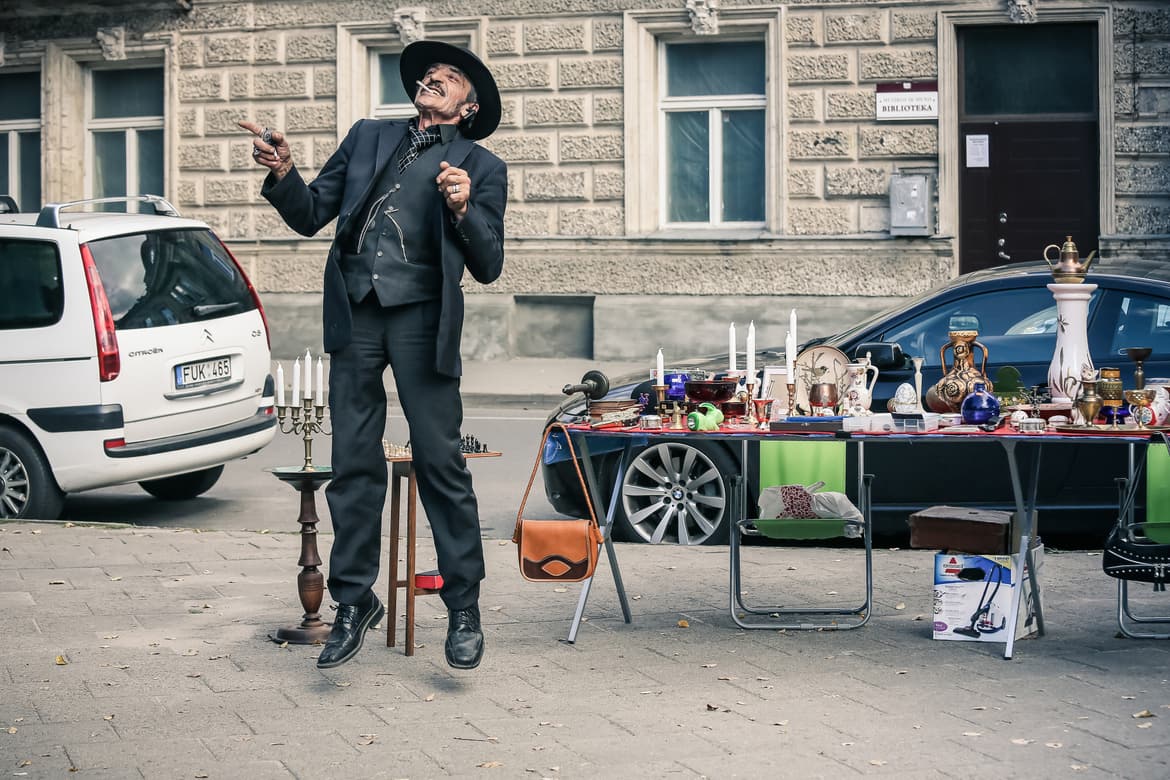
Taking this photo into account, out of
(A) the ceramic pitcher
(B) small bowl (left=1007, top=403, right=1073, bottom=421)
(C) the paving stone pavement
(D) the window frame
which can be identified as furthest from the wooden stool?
(D) the window frame

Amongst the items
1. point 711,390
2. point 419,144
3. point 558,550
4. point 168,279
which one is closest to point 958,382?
point 711,390

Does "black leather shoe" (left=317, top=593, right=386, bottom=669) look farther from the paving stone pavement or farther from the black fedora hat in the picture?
the black fedora hat

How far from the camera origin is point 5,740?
16.8 ft

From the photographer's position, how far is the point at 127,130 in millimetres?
21484

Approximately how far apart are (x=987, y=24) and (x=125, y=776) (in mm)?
15036

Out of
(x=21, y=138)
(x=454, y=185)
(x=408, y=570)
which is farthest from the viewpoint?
(x=21, y=138)

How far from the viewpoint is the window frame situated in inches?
724

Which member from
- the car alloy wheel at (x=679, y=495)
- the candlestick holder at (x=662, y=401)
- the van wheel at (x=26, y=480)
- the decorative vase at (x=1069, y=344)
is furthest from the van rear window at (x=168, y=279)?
the decorative vase at (x=1069, y=344)

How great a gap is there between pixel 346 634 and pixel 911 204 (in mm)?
12970

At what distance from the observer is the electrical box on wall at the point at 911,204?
1773 centimetres

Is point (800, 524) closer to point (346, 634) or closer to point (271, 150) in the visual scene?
point (346, 634)

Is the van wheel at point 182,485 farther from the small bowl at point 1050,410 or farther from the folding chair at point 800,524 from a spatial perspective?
the small bowl at point 1050,410

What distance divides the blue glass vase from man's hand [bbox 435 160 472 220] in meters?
2.03

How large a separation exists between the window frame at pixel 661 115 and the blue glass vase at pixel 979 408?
40.5 ft
